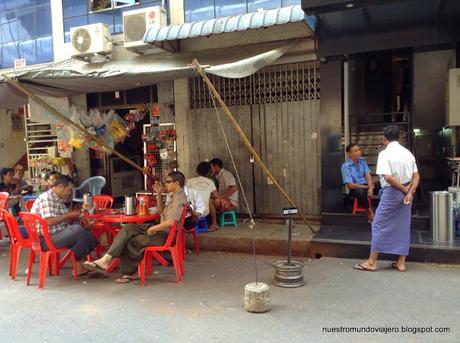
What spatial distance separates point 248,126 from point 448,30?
3.54 metres

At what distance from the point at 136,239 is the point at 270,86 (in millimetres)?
4009

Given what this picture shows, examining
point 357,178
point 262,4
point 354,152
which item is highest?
point 262,4

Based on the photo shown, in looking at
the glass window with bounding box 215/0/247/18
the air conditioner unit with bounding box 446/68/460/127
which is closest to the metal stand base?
the air conditioner unit with bounding box 446/68/460/127

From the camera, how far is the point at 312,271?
5531 mm

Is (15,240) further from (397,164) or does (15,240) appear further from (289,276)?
(397,164)

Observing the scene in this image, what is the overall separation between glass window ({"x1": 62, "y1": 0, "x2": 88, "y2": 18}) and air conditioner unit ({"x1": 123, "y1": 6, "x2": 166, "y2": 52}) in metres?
1.59

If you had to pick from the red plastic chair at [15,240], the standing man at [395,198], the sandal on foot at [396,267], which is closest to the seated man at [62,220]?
the red plastic chair at [15,240]

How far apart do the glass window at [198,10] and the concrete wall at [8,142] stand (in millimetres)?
7279

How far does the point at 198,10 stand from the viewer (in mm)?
8211

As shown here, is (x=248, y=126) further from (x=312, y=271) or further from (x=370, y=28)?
(x=312, y=271)

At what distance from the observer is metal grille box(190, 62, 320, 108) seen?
7629 millimetres

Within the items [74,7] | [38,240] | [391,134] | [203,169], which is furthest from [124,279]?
[74,7]

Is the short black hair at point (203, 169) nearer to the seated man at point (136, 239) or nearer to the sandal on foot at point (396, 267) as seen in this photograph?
the seated man at point (136, 239)

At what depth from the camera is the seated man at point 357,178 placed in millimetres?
6793
